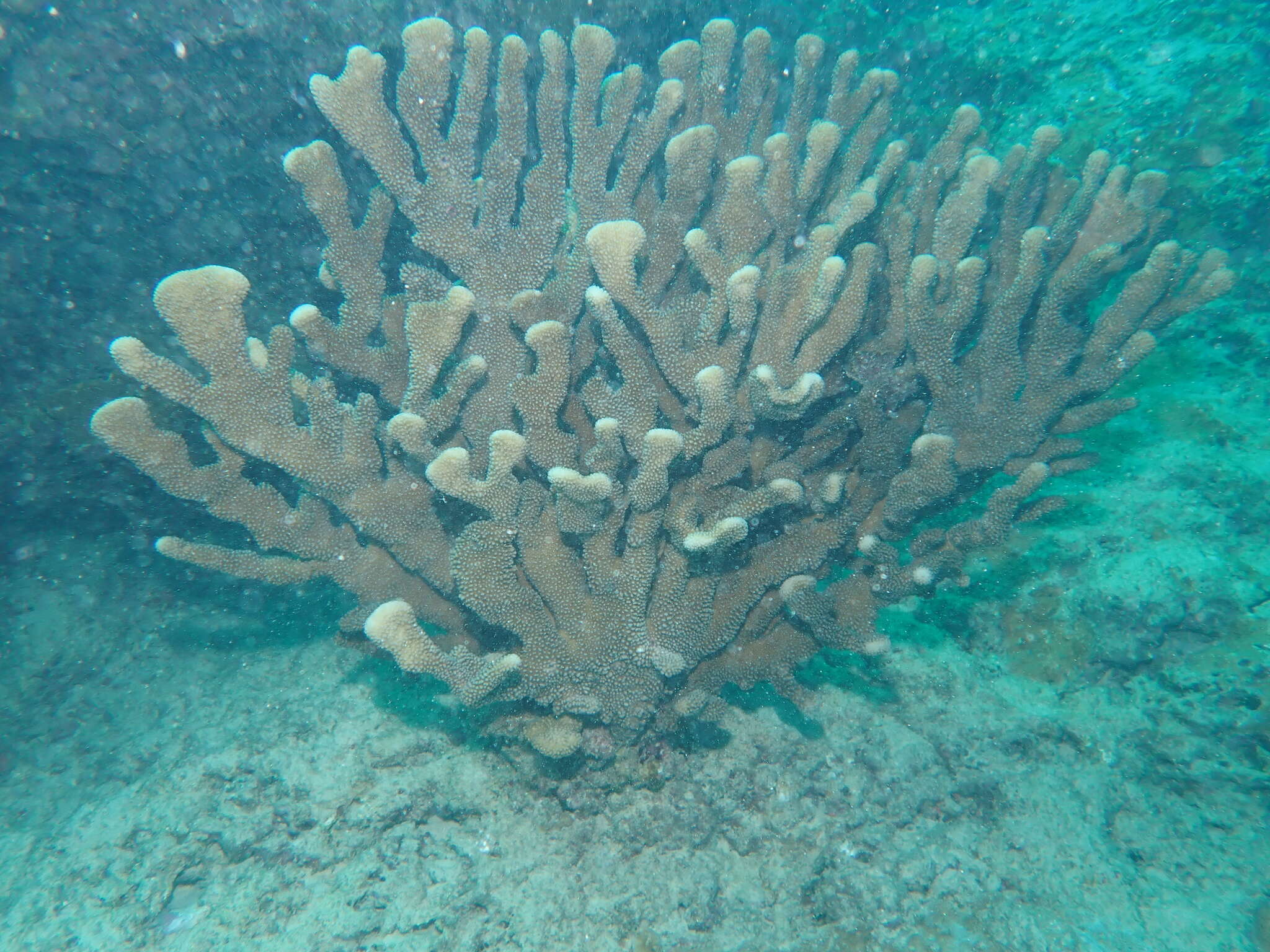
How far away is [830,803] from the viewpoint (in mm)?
3303

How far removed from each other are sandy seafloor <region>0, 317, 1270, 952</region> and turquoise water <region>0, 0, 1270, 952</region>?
22 millimetres

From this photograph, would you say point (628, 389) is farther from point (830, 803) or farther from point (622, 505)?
point (830, 803)

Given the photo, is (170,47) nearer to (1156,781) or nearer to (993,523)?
(993,523)

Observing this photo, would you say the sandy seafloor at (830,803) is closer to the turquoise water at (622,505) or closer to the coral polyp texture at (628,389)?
the turquoise water at (622,505)

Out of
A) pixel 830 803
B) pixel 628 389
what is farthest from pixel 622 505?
pixel 830 803

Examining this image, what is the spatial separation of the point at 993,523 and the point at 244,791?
430cm

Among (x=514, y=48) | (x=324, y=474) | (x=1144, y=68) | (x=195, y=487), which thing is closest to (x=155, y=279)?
(x=195, y=487)

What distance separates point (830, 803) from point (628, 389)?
253 cm

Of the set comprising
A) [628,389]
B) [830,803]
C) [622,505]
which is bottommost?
[830,803]

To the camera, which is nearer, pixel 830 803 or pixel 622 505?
pixel 622 505

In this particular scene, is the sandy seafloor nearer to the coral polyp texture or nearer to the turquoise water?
the turquoise water

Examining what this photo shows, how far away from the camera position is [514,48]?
10.8 ft

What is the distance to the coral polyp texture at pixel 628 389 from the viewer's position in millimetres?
2676

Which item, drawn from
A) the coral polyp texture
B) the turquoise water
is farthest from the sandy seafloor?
the coral polyp texture
